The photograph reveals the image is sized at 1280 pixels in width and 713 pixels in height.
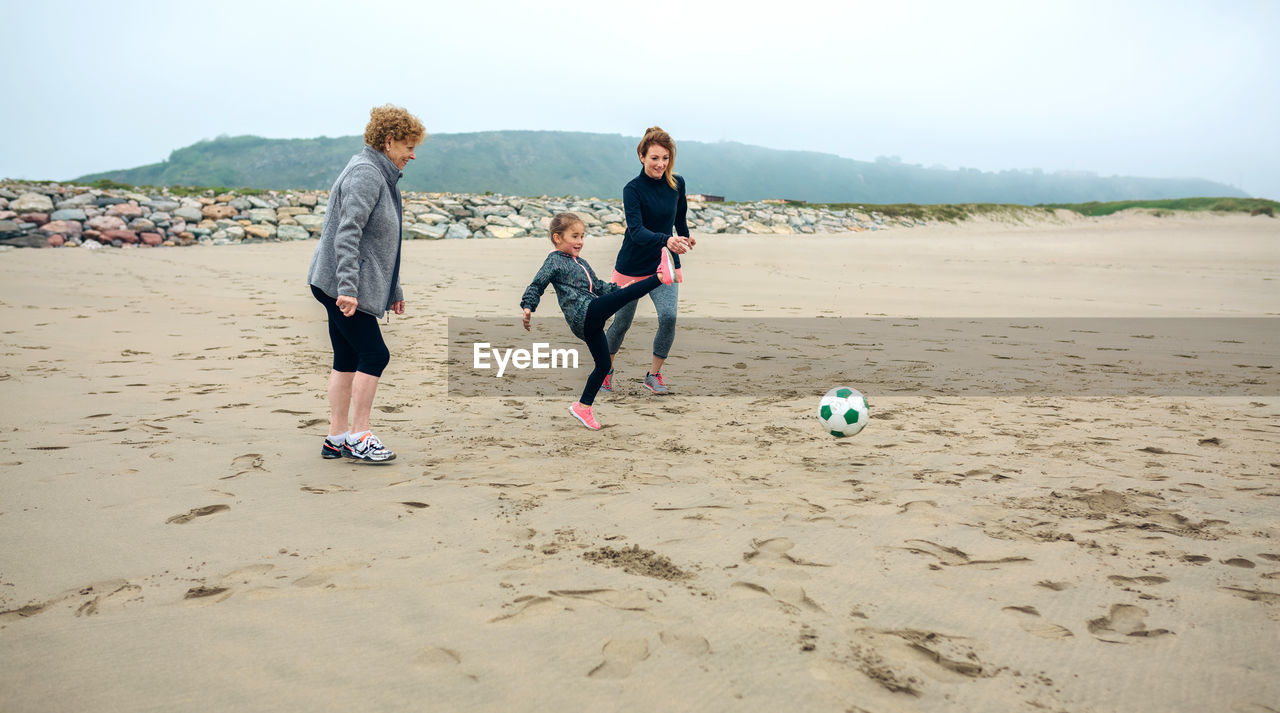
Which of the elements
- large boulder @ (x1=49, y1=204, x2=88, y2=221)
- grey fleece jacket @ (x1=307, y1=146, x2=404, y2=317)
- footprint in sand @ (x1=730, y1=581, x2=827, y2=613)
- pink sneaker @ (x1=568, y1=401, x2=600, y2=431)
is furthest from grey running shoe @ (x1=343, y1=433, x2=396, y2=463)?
large boulder @ (x1=49, y1=204, x2=88, y2=221)

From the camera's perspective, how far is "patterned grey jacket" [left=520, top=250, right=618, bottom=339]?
16.3ft

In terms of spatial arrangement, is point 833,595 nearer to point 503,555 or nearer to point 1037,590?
point 1037,590

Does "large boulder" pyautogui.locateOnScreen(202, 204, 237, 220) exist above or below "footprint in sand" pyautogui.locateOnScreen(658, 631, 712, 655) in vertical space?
above

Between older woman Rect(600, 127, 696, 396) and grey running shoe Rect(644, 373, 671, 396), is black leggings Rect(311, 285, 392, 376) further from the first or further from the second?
grey running shoe Rect(644, 373, 671, 396)

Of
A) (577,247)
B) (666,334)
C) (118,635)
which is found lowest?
(118,635)

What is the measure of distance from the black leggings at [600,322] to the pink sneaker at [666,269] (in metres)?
0.05

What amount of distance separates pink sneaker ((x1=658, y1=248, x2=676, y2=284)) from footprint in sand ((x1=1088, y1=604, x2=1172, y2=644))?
313 cm

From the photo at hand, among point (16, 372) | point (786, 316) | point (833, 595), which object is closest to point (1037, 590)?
point (833, 595)

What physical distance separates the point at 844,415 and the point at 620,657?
265 centimetres

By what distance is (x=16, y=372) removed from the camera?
235 inches

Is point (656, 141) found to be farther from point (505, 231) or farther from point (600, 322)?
point (505, 231)

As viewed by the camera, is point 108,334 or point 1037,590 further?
point 108,334

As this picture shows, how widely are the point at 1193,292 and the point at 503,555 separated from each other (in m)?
15.7

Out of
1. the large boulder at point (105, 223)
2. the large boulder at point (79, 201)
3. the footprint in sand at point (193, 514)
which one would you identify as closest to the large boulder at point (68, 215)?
the large boulder at point (105, 223)
